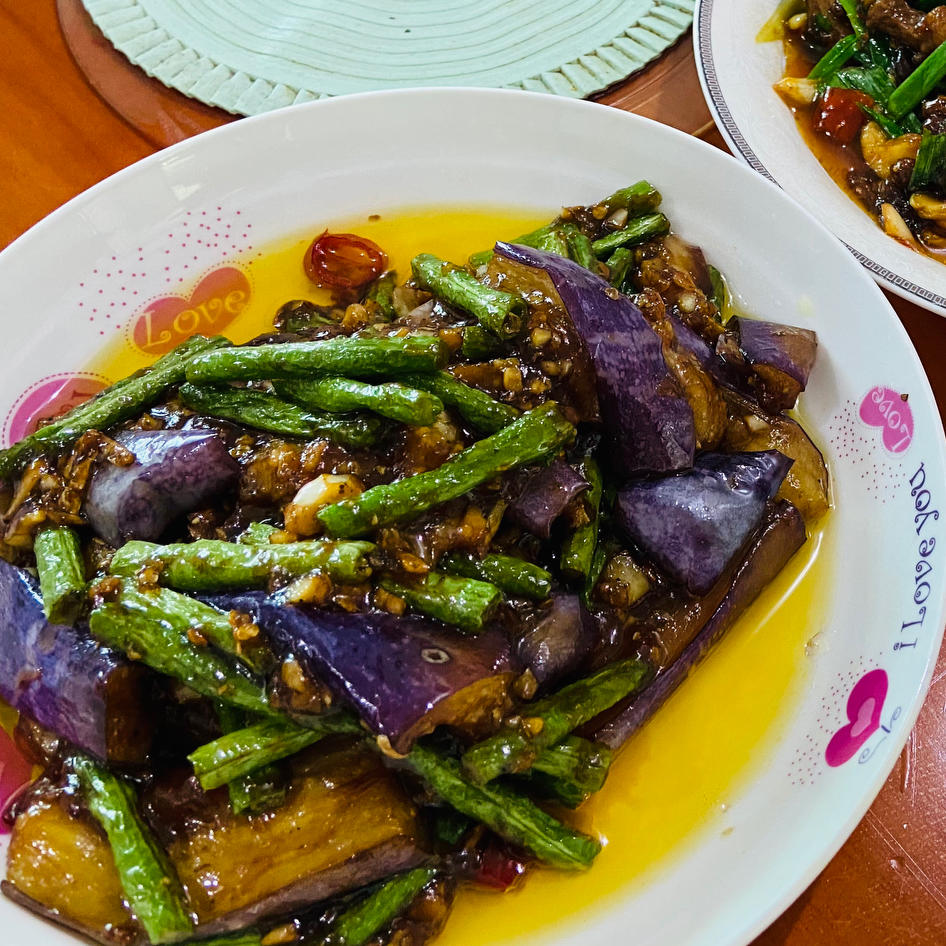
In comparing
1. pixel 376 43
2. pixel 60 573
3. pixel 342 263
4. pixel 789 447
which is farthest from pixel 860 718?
pixel 376 43

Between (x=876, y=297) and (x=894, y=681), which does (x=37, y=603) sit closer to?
(x=894, y=681)

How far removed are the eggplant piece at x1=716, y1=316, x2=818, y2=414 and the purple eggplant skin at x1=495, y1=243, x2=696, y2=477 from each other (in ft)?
1.12

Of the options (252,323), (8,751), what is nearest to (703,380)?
(252,323)

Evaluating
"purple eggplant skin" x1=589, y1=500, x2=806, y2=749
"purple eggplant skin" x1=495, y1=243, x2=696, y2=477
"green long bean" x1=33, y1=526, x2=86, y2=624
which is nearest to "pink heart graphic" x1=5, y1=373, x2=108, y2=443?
"green long bean" x1=33, y1=526, x2=86, y2=624

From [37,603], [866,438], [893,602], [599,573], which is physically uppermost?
[866,438]

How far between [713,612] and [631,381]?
636 millimetres

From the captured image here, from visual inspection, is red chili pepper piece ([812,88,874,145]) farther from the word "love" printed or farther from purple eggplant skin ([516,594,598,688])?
purple eggplant skin ([516,594,598,688])

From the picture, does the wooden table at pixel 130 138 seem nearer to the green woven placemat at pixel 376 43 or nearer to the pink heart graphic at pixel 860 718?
the green woven placemat at pixel 376 43

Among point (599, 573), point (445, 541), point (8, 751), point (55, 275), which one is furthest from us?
point (55, 275)

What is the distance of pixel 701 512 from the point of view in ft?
6.55

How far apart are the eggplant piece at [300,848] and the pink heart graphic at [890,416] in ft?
5.17

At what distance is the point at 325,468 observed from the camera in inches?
75.3

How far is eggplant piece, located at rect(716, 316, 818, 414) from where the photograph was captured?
2.29 metres

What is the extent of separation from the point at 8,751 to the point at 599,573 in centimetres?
152
